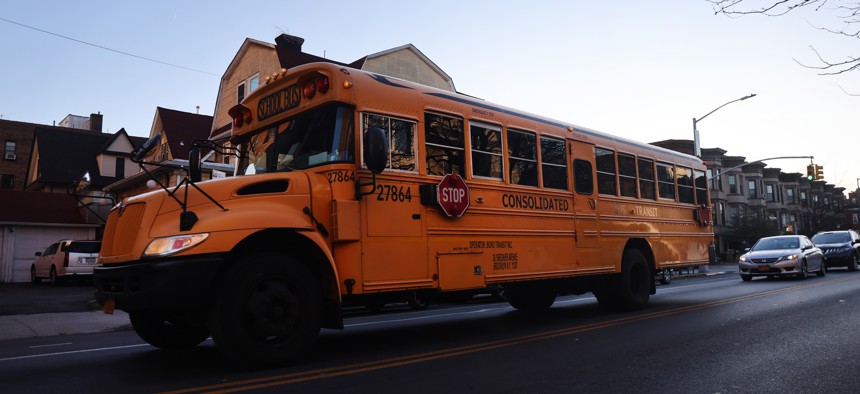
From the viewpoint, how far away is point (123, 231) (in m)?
5.79

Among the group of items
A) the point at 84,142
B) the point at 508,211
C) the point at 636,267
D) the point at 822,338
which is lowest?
the point at 822,338

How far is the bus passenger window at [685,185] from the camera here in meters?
12.3

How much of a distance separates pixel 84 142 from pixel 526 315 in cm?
3934

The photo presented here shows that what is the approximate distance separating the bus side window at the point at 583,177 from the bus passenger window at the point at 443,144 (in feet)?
8.78

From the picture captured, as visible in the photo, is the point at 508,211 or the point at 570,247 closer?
the point at 508,211

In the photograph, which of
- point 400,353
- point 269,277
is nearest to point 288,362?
point 269,277

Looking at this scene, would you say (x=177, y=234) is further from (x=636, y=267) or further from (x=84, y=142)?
(x=84, y=142)

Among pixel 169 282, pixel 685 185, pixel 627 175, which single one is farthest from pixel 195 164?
pixel 685 185

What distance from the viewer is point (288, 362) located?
18.3ft

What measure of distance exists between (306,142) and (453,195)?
181 centimetres

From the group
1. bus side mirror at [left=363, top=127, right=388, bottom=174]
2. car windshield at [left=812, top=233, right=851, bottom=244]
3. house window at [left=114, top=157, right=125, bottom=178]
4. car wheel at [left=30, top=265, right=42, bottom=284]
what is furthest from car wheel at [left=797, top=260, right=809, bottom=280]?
house window at [left=114, top=157, right=125, bottom=178]

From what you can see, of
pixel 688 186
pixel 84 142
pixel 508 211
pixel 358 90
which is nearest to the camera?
pixel 358 90

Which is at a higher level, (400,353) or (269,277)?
(269,277)

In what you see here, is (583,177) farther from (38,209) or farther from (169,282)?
(38,209)
